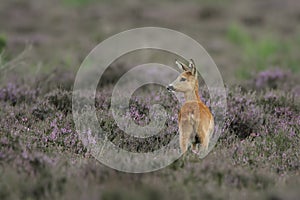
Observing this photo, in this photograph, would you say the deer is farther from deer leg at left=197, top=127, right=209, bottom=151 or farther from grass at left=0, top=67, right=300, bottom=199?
grass at left=0, top=67, right=300, bottom=199

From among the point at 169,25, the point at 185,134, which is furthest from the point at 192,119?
the point at 169,25

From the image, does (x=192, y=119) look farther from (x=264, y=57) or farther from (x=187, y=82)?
(x=264, y=57)

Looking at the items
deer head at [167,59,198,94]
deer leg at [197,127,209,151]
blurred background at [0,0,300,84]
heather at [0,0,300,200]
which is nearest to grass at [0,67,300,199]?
heather at [0,0,300,200]

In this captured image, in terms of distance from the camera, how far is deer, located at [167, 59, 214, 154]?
16.7 feet

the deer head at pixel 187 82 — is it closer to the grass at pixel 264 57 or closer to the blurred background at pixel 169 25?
the grass at pixel 264 57

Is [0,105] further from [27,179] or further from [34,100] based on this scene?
[27,179]

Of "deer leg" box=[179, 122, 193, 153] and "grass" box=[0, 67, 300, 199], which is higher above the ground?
"deer leg" box=[179, 122, 193, 153]

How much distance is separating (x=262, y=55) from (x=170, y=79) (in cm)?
436

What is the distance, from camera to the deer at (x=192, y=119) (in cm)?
509

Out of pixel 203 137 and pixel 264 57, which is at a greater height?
pixel 264 57

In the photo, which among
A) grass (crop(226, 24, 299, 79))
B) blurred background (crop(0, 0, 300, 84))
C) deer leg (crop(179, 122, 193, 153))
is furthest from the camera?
blurred background (crop(0, 0, 300, 84))

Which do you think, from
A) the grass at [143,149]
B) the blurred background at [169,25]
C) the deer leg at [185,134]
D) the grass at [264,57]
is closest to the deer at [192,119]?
the deer leg at [185,134]

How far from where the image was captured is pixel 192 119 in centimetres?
507

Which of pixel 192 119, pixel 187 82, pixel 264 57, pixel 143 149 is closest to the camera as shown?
pixel 192 119
